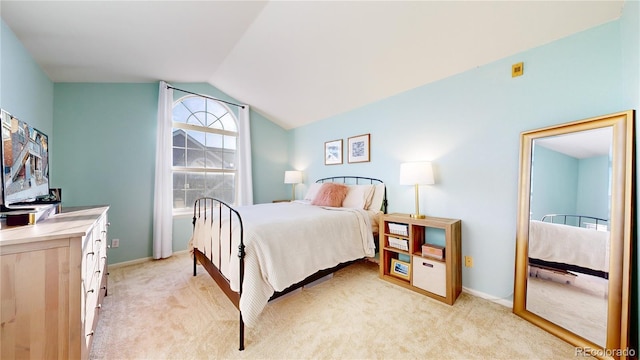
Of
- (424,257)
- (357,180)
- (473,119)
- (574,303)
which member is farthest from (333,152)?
Answer: (574,303)

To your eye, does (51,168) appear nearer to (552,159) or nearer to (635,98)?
(552,159)

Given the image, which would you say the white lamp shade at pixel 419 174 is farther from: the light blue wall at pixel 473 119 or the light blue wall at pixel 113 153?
the light blue wall at pixel 113 153

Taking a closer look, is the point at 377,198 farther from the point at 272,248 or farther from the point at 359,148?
the point at 272,248

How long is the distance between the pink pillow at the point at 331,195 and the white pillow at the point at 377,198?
396mm

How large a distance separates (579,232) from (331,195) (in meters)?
2.24

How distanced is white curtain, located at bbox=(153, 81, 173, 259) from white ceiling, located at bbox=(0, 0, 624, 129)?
0.38 m

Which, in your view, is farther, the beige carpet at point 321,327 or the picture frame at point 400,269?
the picture frame at point 400,269

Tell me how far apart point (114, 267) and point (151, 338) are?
6.33 ft

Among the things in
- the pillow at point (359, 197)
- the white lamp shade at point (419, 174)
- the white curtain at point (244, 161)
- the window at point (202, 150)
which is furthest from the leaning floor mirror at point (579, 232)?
the window at point (202, 150)

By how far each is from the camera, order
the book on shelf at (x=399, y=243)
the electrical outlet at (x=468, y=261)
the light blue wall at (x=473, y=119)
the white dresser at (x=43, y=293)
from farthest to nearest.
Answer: the book on shelf at (x=399, y=243)
the electrical outlet at (x=468, y=261)
the light blue wall at (x=473, y=119)
the white dresser at (x=43, y=293)

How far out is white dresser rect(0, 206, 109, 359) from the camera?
3.32 feet

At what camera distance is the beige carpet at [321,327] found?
4.87ft

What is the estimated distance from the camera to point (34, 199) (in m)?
1.73

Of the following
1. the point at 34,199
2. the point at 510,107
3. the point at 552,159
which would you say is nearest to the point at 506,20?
the point at 510,107
